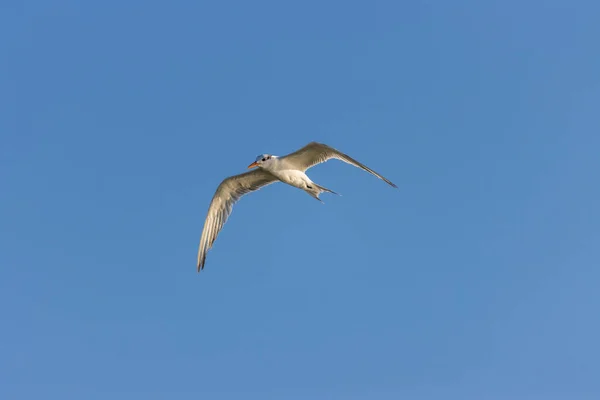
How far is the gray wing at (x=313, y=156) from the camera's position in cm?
2216

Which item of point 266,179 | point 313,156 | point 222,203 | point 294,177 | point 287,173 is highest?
point 266,179

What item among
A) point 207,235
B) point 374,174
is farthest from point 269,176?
point 374,174

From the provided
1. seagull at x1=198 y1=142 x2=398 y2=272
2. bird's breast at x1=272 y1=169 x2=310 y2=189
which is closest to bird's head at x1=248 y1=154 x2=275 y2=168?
seagull at x1=198 y1=142 x2=398 y2=272

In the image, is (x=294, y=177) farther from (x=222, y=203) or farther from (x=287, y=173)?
(x=222, y=203)

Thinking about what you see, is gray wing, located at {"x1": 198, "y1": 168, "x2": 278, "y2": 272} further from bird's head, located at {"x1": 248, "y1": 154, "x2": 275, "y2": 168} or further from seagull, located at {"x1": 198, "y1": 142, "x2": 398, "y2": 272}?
bird's head, located at {"x1": 248, "y1": 154, "x2": 275, "y2": 168}

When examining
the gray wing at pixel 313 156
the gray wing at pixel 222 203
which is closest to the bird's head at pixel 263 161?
the gray wing at pixel 313 156

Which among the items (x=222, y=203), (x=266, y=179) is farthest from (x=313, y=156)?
(x=222, y=203)

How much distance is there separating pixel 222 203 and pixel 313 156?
16.8ft

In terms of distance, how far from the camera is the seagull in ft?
74.7

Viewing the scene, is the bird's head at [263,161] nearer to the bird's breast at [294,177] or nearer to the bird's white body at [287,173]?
the bird's white body at [287,173]

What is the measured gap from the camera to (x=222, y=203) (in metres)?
26.2

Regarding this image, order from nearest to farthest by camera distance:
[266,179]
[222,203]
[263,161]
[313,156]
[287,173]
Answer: [313,156]
[287,173]
[263,161]
[266,179]
[222,203]

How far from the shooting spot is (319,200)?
2362 centimetres

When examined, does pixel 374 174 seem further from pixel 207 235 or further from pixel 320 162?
pixel 207 235
